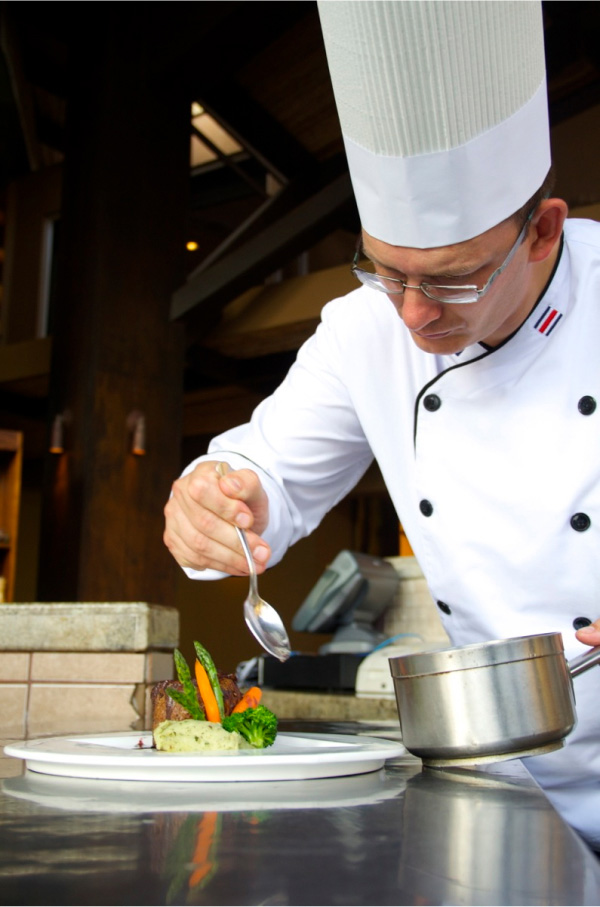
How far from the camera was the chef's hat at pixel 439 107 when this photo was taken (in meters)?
0.99

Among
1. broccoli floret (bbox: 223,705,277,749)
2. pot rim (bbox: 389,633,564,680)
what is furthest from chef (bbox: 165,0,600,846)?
broccoli floret (bbox: 223,705,277,749)

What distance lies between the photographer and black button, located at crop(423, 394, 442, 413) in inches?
51.8

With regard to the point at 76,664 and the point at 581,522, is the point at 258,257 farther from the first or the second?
the point at 581,522

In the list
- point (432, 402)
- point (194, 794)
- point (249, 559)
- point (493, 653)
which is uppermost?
point (432, 402)

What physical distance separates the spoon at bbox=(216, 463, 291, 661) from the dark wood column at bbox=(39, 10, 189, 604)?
177 inches

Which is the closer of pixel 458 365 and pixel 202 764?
pixel 202 764

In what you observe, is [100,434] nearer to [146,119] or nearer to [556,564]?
[146,119]

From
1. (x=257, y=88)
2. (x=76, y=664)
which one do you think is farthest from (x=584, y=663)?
(x=257, y=88)

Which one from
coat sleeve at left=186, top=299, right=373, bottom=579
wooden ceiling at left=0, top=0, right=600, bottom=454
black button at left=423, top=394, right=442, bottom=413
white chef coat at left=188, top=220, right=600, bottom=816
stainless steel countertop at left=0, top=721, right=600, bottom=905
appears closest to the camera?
stainless steel countertop at left=0, top=721, right=600, bottom=905

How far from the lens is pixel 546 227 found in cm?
115

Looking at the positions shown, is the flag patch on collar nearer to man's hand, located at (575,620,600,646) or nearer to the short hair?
the short hair

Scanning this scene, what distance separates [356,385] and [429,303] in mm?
399

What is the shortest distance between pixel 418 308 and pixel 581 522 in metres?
0.37

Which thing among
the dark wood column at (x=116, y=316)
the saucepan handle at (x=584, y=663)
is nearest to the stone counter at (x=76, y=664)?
the saucepan handle at (x=584, y=663)
